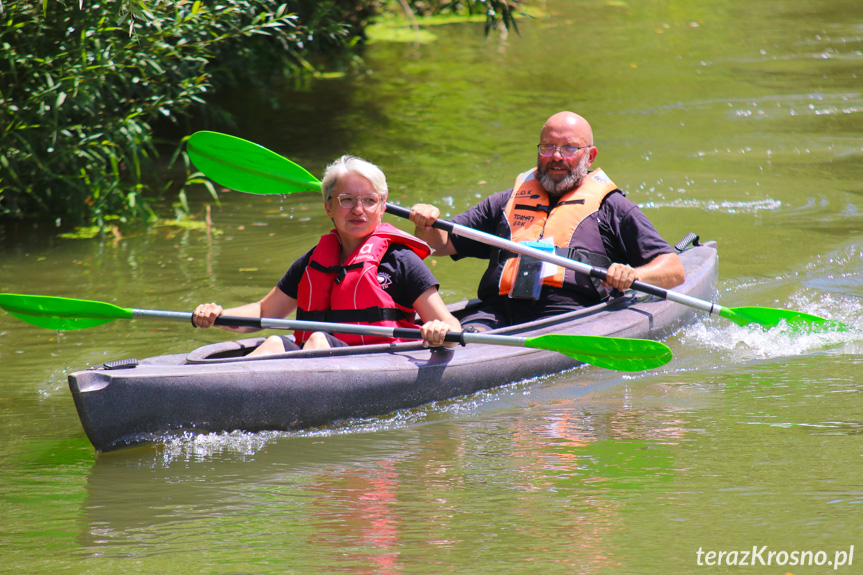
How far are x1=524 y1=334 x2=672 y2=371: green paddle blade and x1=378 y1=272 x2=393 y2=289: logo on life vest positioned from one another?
2.11ft

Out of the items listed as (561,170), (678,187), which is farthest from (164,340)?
(678,187)

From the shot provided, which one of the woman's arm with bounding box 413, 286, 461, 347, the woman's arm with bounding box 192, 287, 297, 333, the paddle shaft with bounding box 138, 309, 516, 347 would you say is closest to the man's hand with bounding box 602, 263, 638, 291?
the paddle shaft with bounding box 138, 309, 516, 347

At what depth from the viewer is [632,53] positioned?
527 inches

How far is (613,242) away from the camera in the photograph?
471 centimetres

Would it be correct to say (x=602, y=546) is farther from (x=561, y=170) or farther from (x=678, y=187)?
(x=678, y=187)

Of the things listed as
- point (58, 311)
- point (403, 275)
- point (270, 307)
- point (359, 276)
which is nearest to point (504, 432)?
point (403, 275)

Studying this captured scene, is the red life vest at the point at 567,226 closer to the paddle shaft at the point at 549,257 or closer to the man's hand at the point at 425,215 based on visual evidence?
the paddle shaft at the point at 549,257

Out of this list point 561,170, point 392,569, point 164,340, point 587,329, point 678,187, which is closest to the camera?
point 392,569

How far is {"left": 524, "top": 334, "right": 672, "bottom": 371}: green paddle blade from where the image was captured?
13.2ft

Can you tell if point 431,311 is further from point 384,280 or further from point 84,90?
point 84,90

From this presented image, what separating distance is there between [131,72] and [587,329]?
4.34 metres

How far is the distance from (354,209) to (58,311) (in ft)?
4.54

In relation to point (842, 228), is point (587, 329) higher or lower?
lower

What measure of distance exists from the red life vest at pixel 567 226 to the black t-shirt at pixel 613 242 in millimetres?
40
